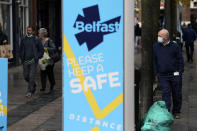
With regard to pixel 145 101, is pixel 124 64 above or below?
above

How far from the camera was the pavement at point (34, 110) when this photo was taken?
31.4 feet

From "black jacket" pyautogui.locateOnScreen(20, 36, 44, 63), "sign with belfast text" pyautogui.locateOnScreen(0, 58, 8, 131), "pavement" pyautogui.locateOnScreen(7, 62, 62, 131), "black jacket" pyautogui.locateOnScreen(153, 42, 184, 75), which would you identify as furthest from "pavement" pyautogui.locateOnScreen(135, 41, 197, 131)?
"sign with belfast text" pyautogui.locateOnScreen(0, 58, 8, 131)

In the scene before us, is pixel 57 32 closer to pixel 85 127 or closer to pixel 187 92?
pixel 187 92

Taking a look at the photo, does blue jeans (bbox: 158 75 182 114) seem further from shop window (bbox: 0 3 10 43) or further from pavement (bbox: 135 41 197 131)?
shop window (bbox: 0 3 10 43)

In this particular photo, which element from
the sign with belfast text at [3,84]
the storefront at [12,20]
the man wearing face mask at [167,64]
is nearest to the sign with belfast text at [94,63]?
the sign with belfast text at [3,84]

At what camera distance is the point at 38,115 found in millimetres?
10766

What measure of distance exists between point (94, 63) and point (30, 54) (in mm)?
7697

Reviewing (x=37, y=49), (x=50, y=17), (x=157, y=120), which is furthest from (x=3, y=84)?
(x=50, y=17)

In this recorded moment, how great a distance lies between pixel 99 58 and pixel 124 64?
11.7 inches

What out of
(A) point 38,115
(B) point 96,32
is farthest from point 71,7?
(A) point 38,115

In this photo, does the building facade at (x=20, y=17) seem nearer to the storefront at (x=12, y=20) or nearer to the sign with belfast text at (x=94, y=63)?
the storefront at (x=12, y=20)

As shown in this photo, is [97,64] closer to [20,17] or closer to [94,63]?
[94,63]

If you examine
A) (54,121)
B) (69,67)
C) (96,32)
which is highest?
(96,32)

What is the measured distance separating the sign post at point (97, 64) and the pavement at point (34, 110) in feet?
10.6
